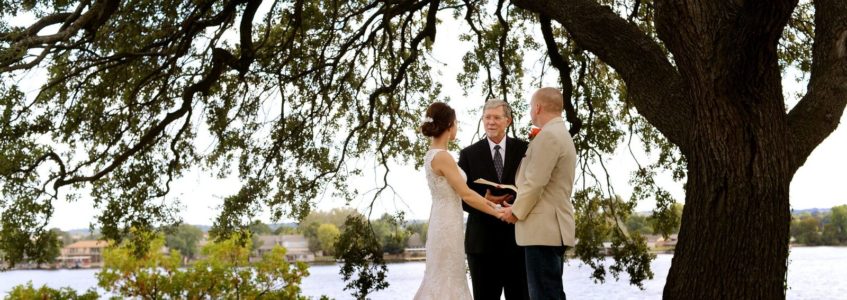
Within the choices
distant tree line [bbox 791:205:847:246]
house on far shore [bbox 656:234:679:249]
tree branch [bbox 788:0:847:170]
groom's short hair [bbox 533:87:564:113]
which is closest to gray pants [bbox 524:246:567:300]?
groom's short hair [bbox 533:87:564:113]

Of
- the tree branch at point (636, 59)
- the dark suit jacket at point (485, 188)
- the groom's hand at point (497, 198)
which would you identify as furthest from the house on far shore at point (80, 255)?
the groom's hand at point (497, 198)

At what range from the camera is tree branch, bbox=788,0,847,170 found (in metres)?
5.41

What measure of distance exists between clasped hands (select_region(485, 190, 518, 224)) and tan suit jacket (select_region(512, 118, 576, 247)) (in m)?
0.06

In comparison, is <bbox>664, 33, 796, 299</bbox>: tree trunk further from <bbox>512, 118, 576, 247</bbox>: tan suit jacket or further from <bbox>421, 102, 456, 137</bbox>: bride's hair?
<bbox>421, 102, 456, 137</bbox>: bride's hair

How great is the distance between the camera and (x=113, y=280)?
11.9 metres

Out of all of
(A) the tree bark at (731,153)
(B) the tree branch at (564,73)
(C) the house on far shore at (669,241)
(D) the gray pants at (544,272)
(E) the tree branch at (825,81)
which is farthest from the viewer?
(C) the house on far shore at (669,241)

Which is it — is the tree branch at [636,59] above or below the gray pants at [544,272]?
above

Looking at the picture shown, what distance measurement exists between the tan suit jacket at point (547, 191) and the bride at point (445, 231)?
30cm

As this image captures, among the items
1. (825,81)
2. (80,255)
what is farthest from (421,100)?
(80,255)

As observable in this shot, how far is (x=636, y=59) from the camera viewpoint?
577 cm

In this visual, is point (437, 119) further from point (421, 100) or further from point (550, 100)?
point (421, 100)

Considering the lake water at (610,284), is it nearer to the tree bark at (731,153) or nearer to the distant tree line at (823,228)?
the distant tree line at (823,228)

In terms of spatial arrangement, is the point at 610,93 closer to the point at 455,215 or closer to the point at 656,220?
the point at 656,220

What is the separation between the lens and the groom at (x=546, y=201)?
3795 millimetres
